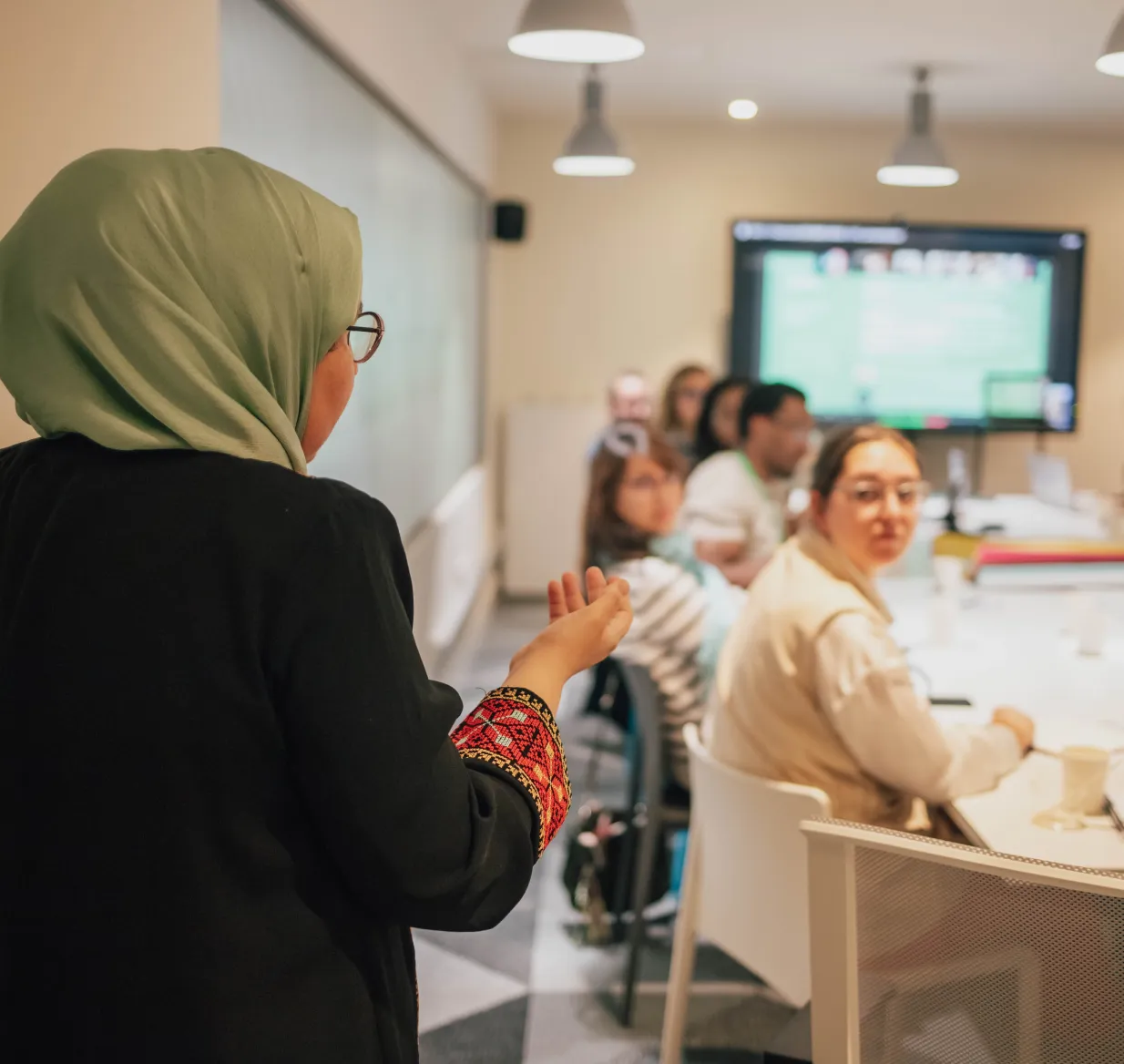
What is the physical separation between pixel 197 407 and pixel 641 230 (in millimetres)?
6051

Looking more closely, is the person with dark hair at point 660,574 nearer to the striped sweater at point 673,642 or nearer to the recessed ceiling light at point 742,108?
the striped sweater at point 673,642

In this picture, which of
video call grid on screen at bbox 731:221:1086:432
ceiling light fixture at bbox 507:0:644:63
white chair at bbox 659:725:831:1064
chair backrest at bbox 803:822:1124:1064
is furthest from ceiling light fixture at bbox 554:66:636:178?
chair backrest at bbox 803:822:1124:1064

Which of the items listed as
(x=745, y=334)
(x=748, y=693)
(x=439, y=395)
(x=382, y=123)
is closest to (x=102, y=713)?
(x=748, y=693)

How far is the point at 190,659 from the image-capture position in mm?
849

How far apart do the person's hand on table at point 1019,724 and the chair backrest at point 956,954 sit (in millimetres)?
943

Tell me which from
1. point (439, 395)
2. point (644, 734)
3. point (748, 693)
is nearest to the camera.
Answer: point (748, 693)

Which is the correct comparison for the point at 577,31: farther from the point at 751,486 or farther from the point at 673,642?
the point at 751,486

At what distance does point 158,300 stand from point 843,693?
4.45 ft

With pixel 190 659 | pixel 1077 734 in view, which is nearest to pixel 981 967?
pixel 190 659

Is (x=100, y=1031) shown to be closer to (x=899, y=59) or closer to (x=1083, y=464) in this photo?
(x=899, y=59)

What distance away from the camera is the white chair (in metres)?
1.85

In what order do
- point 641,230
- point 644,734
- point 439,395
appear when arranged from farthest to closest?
point 641,230 < point 439,395 < point 644,734

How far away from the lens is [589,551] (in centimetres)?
327

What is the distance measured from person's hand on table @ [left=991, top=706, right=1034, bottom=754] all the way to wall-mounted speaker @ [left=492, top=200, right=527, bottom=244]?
4.90 metres
